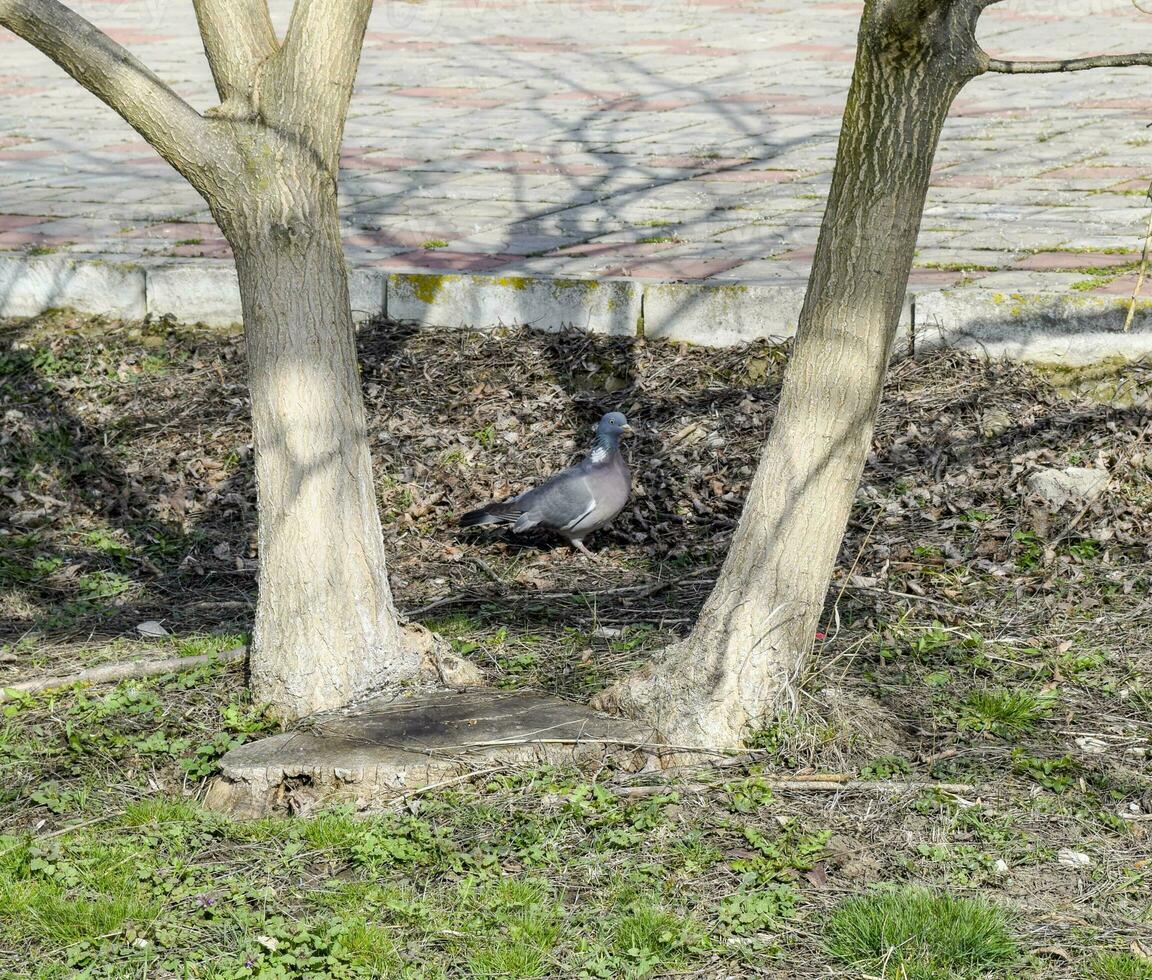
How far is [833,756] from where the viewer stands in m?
3.48

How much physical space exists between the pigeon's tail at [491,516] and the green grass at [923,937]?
92.3 inches

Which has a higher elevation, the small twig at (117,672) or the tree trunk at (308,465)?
the tree trunk at (308,465)

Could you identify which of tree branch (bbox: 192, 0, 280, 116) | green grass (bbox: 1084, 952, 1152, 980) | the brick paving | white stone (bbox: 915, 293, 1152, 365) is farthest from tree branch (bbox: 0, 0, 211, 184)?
white stone (bbox: 915, 293, 1152, 365)

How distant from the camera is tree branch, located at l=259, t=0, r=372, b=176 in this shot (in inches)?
136

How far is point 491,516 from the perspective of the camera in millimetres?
4992

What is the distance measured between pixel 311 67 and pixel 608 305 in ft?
8.75

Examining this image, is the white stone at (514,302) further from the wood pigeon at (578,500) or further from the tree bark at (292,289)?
the tree bark at (292,289)

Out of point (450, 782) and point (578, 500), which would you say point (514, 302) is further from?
point (450, 782)

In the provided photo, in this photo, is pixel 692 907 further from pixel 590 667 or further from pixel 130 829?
pixel 130 829

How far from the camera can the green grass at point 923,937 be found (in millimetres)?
2760

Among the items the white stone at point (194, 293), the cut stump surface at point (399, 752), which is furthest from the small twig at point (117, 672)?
the white stone at point (194, 293)

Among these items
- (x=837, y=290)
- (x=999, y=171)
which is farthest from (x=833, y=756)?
(x=999, y=171)

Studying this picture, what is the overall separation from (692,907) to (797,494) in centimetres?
104

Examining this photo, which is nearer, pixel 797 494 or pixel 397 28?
pixel 797 494
